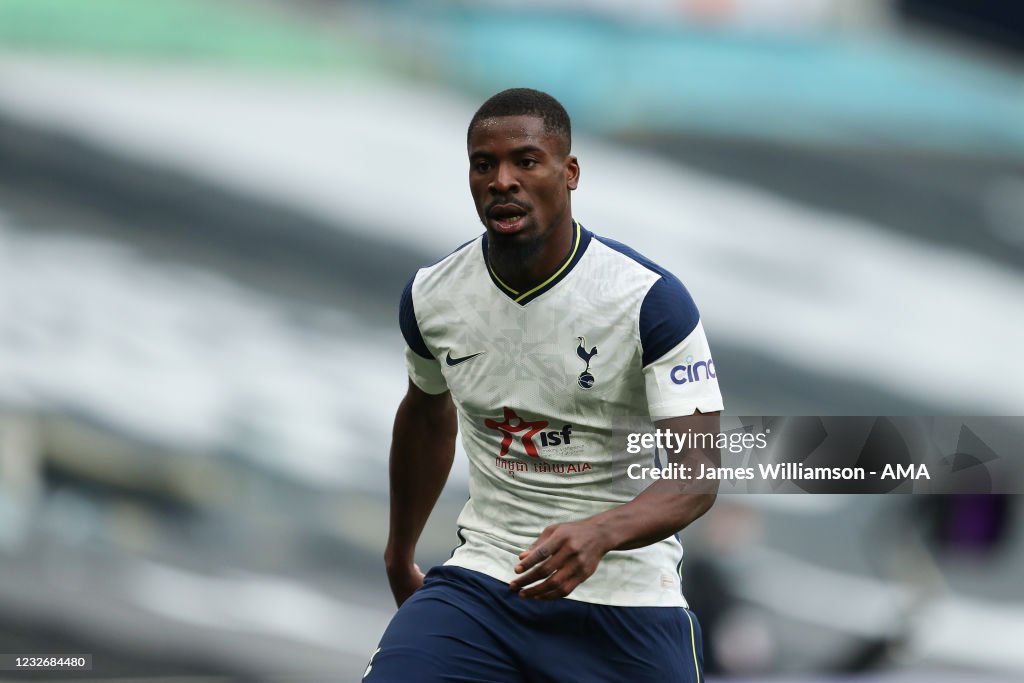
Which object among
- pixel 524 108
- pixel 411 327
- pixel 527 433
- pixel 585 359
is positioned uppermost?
pixel 524 108

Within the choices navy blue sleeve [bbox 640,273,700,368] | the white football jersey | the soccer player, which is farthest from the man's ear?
navy blue sleeve [bbox 640,273,700,368]

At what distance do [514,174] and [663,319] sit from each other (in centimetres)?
44

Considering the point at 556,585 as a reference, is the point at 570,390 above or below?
above

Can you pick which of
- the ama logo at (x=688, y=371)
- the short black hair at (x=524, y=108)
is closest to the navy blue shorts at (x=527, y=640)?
the ama logo at (x=688, y=371)

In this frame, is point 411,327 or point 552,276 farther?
point 411,327

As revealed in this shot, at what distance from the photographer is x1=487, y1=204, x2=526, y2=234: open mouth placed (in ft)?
9.39

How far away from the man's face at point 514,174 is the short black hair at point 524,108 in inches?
0.5

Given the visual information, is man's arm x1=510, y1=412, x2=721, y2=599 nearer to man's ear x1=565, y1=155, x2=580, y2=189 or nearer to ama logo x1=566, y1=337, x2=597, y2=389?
ama logo x1=566, y1=337, x2=597, y2=389

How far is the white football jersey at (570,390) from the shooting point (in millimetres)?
2912

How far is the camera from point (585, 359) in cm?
296

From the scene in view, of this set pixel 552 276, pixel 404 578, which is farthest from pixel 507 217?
pixel 404 578

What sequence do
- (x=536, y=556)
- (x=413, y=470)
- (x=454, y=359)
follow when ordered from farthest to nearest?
(x=413, y=470) → (x=454, y=359) → (x=536, y=556)

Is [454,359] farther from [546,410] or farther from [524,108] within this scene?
[524,108]

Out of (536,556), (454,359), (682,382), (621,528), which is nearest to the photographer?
(536,556)
